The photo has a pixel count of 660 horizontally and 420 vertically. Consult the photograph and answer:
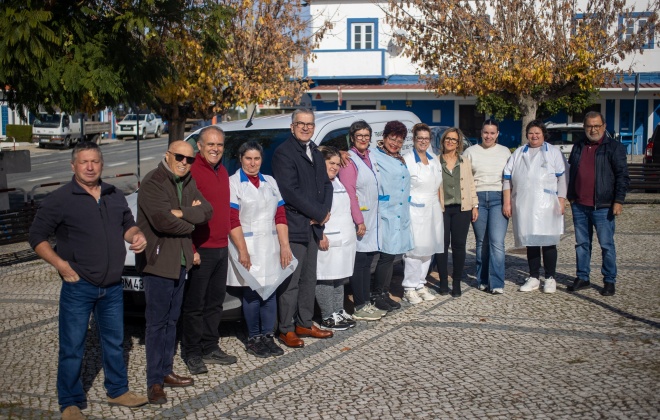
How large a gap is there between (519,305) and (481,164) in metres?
1.75

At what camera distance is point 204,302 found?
6777mm

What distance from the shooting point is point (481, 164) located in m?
9.70

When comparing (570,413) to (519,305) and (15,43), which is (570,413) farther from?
(15,43)

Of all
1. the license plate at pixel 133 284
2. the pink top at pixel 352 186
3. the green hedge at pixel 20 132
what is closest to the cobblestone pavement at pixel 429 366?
the license plate at pixel 133 284

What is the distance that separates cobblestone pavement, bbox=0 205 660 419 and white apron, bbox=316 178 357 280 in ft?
2.05

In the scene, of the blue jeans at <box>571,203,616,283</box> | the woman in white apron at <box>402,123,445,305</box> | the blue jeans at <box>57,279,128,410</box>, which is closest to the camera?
the blue jeans at <box>57,279,128,410</box>

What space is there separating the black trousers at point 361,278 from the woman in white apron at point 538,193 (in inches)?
79.3

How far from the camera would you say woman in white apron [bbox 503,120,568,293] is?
31.0 ft

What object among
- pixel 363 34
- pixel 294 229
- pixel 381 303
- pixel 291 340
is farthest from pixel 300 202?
pixel 363 34

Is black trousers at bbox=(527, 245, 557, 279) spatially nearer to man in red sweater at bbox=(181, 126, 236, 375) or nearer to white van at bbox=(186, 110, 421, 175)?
white van at bbox=(186, 110, 421, 175)

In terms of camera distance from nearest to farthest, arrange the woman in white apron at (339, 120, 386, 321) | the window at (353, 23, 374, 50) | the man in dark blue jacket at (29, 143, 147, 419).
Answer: the man in dark blue jacket at (29, 143, 147, 419), the woman in white apron at (339, 120, 386, 321), the window at (353, 23, 374, 50)

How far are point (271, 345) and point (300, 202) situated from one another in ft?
4.22

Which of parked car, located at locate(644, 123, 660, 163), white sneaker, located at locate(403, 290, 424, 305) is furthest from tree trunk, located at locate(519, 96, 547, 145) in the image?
white sneaker, located at locate(403, 290, 424, 305)

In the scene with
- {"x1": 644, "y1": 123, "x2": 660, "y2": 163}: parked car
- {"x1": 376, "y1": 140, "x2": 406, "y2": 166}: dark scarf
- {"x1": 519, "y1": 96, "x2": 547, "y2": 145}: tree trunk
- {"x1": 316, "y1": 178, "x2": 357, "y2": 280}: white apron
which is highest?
{"x1": 519, "y1": 96, "x2": 547, "y2": 145}: tree trunk
